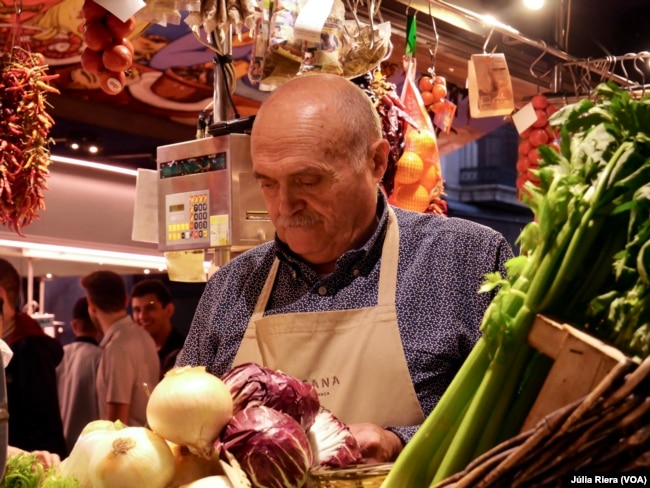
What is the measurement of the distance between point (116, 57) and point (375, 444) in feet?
7.24

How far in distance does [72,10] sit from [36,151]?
82.9 inches

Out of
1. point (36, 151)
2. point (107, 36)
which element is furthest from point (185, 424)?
point (36, 151)

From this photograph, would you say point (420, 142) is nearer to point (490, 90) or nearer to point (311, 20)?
point (490, 90)

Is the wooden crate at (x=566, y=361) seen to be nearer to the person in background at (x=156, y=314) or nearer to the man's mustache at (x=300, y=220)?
→ the man's mustache at (x=300, y=220)

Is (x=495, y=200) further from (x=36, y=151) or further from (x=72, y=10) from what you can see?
(x=36, y=151)

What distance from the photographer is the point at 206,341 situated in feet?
7.96

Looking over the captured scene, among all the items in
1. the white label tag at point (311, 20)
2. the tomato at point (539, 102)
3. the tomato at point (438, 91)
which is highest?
the tomato at point (539, 102)

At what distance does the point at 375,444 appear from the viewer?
1702 millimetres

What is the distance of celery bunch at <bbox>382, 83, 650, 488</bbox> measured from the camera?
1.08 m

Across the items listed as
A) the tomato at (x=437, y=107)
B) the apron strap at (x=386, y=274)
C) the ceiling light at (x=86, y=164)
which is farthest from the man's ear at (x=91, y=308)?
the apron strap at (x=386, y=274)

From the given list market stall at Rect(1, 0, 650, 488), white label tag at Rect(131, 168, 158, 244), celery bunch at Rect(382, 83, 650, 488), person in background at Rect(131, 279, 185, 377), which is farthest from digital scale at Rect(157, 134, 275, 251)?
person in background at Rect(131, 279, 185, 377)

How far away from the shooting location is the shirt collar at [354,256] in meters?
2.28

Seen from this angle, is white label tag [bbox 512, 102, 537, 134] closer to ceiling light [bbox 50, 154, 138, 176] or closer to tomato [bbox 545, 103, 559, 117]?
tomato [bbox 545, 103, 559, 117]

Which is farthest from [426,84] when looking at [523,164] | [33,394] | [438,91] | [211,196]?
[33,394]
